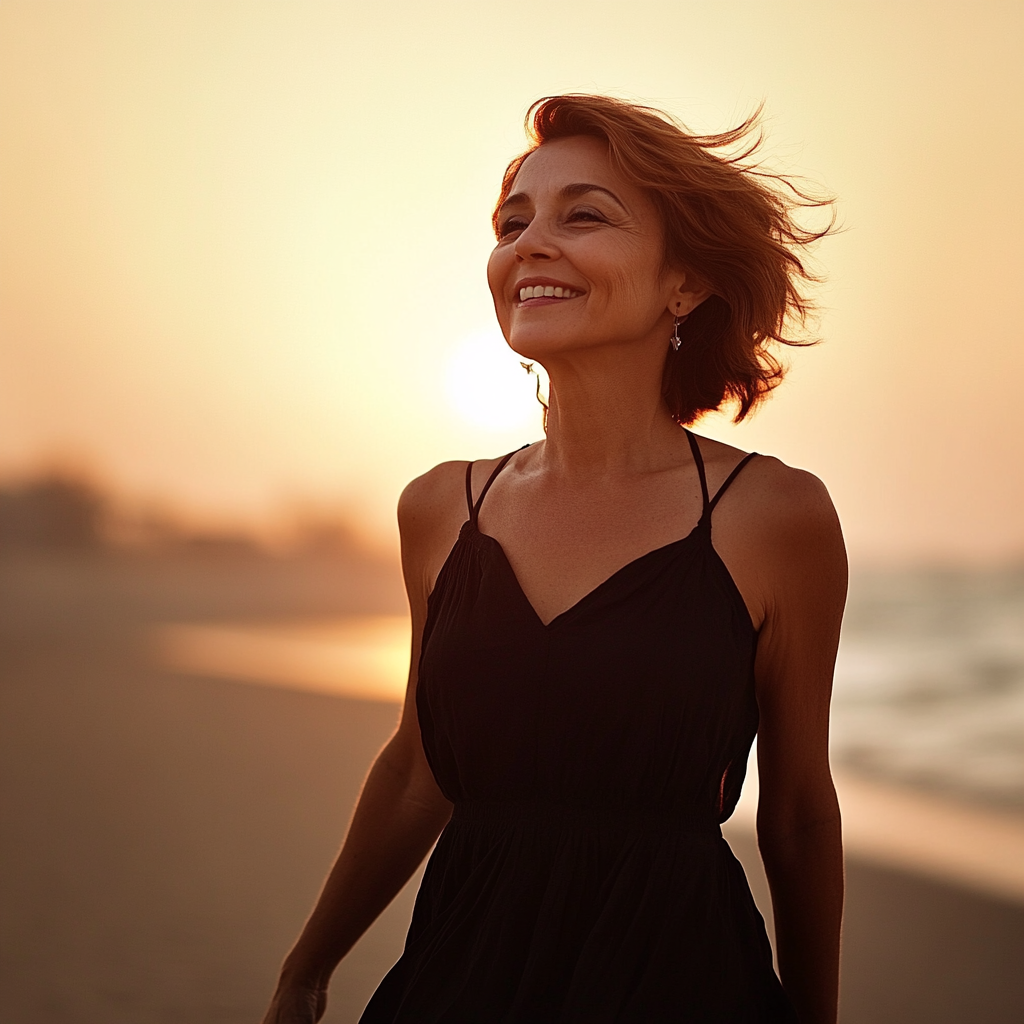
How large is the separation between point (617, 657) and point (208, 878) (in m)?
4.85

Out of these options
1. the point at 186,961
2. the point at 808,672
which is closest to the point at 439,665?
the point at 808,672

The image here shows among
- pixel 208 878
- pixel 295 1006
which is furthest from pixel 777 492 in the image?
pixel 208 878

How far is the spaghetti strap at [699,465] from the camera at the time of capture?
2.13m

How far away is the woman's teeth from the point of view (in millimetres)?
2182

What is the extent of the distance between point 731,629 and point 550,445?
21.3 inches

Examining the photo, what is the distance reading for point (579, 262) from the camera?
84.6 inches

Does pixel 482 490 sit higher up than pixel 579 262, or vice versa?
pixel 579 262

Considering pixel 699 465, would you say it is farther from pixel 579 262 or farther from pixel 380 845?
pixel 380 845

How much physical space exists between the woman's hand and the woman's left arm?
857 millimetres

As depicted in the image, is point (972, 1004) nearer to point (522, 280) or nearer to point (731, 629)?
point (731, 629)

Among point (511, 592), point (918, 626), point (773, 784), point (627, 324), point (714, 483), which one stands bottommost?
point (918, 626)

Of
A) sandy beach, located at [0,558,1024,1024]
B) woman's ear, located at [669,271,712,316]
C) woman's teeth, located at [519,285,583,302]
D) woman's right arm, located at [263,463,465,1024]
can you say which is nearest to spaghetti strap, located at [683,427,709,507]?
woman's ear, located at [669,271,712,316]

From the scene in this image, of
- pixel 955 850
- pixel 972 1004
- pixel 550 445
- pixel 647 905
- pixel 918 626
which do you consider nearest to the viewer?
pixel 647 905

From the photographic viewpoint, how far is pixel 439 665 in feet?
7.07
